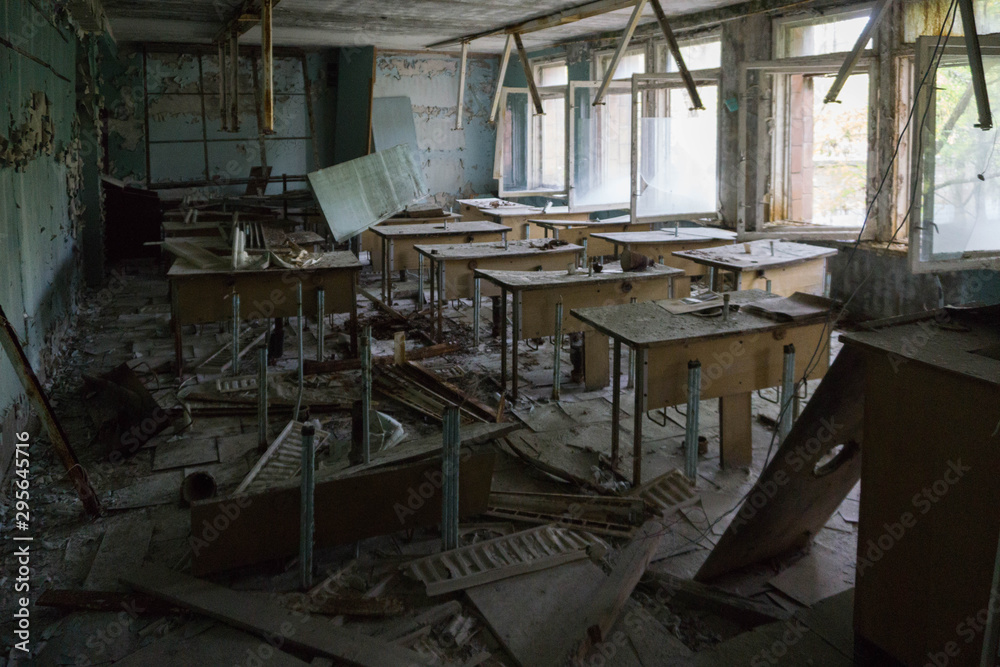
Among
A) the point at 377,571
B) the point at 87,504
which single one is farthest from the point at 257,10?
the point at 377,571

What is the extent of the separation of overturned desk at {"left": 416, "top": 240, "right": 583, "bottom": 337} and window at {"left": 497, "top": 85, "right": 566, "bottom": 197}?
18.4ft

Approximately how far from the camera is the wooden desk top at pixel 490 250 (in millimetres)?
5855

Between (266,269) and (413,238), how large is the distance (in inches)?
91.7

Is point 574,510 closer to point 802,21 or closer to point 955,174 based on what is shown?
point 955,174

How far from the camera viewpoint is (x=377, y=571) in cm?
287

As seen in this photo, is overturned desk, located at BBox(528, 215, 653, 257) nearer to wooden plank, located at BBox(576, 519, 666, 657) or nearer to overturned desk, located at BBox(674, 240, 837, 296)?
overturned desk, located at BBox(674, 240, 837, 296)

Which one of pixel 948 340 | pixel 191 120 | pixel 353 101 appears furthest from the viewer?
pixel 353 101

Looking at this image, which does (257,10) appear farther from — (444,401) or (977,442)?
(977,442)

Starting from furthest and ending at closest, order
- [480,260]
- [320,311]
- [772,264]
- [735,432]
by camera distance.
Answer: [480,260], [772,264], [320,311], [735,432]

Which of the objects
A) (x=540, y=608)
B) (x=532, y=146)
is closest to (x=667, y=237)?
(x=540, y=608)

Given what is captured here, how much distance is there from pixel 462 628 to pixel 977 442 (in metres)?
1.64

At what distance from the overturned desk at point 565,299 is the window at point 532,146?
6748mm

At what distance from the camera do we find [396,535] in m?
3.15

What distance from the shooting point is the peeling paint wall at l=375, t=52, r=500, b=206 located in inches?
479
